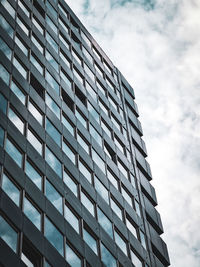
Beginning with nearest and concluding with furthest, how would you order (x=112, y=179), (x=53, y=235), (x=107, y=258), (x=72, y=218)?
(x=53, y=235) < (x=72, y=218) < (x=107, y=258) < (x=112, y=179)

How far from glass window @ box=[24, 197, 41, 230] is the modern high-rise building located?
78 mm

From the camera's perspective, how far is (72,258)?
95.7 feet

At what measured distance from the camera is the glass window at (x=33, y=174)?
30047 millimetres

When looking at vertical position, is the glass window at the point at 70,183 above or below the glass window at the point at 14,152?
below

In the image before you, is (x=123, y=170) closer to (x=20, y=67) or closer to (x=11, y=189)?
(x=20, y=67)

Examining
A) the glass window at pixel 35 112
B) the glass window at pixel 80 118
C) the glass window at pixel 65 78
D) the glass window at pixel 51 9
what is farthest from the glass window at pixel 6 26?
the glass window at pixel 51 9

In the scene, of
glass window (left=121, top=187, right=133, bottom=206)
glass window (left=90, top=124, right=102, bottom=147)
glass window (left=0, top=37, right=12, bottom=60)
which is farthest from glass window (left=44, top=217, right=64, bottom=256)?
glass window (left=90, top=124, right=102, bottom=147)

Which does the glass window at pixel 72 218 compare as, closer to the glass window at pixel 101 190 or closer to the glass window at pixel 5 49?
the glass window at pixel 101 190

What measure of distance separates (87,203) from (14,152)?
753 cm

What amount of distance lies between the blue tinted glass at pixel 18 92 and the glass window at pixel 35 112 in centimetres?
65

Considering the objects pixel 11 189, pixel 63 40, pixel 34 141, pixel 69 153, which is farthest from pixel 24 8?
pixel 11 189


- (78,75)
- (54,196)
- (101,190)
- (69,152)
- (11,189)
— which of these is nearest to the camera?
(11,189)

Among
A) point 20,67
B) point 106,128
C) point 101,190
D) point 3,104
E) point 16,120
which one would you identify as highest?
point 20,67

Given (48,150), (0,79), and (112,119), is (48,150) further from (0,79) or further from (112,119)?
(112,119)
